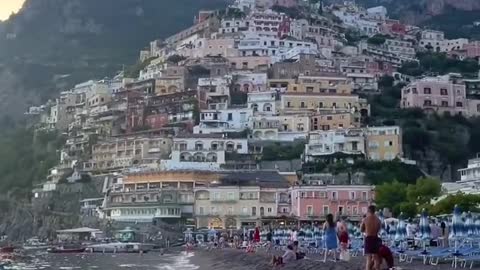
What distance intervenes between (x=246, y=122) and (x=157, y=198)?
15.9 metres

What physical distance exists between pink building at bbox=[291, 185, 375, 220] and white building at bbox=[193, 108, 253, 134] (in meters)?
18.1

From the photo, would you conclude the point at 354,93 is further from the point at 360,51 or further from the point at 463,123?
the point at 360,51

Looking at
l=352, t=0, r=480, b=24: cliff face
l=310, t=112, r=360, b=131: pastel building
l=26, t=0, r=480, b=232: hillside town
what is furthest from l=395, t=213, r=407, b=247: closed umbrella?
l=352, t=0, r=480, b=24: cliff face

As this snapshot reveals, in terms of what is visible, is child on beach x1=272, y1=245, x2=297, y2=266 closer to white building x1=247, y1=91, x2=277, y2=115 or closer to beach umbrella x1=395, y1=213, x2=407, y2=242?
beach umbrella x1=395, y1=213, x2=407, y2=242

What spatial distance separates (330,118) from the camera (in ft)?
274

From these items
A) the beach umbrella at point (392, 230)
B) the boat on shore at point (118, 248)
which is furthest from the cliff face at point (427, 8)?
the beach umbrella at point (392, 230)

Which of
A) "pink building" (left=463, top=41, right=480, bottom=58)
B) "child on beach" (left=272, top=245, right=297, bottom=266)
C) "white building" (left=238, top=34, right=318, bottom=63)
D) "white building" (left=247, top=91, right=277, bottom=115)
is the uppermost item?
"pink building" (left=463, top=41, right=480, bottom=58)

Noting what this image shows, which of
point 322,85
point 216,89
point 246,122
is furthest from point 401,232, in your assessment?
point 216,89

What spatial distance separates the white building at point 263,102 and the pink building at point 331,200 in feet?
61.9

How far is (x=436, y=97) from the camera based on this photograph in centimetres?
8744

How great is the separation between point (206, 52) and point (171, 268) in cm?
7398

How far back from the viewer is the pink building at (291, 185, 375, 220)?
67125mm

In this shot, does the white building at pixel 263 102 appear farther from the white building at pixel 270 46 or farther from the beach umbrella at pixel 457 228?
the beach umbrella at pixel 457 228

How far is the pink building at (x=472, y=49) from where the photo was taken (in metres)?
116
